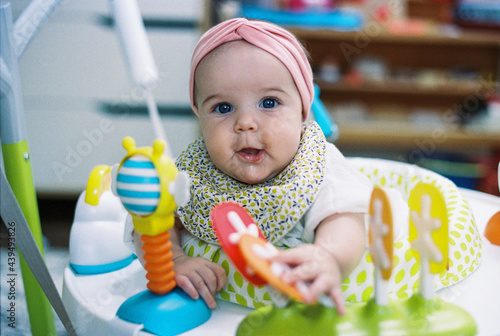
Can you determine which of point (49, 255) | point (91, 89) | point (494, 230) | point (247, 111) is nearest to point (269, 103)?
point (247, 111)

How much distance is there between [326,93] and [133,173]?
6.78ft

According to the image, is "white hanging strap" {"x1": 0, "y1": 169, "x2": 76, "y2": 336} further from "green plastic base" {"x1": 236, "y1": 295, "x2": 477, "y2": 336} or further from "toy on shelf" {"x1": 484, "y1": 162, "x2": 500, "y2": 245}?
"toy on shelf" {"x1": 484, "y1": 162, "x2": 500, "y2": 245}

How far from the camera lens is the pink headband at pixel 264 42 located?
581mm

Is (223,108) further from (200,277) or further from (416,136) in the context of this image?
(416,136)

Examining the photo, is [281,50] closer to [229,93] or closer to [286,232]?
[229,93]

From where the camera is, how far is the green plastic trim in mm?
586

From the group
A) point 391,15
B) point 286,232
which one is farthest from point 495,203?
point 391,15

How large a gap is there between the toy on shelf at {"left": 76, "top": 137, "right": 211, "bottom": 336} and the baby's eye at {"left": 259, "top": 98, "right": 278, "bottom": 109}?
202mm

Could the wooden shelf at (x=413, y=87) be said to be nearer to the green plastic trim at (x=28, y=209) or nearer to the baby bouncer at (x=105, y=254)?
the baby bouncer at (x=105, y=254)

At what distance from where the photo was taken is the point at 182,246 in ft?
2.06

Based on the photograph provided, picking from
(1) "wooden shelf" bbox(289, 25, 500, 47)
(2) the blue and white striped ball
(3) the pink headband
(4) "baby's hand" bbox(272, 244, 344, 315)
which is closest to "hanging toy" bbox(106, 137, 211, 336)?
(2) the blue and white striped ball

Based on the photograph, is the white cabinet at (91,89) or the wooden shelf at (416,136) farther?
the wooden shelf at (416,136)

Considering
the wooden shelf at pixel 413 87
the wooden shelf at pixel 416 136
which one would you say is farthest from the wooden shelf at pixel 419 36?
the wooden shelf at pixel 416 136

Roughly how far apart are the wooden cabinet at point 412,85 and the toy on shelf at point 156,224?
1.74 meters
